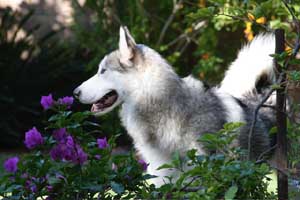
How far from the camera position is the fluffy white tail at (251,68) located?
16.2 ft

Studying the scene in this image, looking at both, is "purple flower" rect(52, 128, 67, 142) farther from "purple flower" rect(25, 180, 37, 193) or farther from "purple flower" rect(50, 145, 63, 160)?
"purple flower" rect(25, 180, 37, 193)

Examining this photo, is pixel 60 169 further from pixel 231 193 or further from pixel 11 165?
pixel 231 193

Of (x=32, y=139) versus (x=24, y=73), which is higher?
(x=24, y=73)

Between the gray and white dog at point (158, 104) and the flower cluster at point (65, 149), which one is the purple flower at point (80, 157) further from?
the gray and white dog at point (158, 104)

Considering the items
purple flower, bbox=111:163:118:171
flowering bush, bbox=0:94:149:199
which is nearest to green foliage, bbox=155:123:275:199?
flowering bush, bbox=0:94:149:199

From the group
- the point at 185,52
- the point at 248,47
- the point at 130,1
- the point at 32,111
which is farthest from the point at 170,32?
the point at 248,47

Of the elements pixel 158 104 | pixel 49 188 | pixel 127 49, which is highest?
pixel 127 49

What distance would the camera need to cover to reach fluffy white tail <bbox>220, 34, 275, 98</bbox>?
4938mm

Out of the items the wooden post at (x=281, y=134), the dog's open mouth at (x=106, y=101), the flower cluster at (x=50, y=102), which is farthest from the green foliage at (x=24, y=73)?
the wooden post at (x=281, y=134)

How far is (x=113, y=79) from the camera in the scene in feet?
14.4

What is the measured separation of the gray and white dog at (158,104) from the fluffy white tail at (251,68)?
437mm

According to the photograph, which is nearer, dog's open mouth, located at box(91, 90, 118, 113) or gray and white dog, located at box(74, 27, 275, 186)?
gray and white dog, located at box(74, 27, 275, 186)

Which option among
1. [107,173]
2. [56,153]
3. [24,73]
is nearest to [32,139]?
[56,153]

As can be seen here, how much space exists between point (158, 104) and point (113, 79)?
356mm
